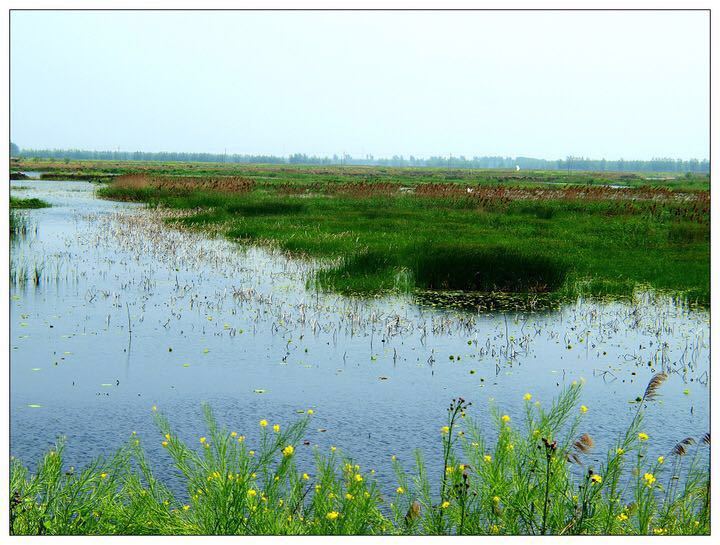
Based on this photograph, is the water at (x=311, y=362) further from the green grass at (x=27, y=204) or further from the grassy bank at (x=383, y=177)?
the grassy bank at (x=383, y=177)

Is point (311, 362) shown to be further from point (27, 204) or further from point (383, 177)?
point (383, 177)

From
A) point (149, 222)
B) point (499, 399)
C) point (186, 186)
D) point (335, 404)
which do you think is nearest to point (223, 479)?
point (335, 404)

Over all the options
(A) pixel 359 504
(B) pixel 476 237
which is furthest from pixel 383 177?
(A) pixel 359 504

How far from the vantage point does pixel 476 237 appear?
3000cm

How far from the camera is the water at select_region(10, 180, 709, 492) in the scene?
36.3 ft

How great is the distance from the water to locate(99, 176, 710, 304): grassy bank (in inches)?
76.5

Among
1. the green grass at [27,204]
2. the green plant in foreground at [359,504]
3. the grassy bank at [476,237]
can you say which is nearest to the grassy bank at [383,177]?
the green grass at [27,204]

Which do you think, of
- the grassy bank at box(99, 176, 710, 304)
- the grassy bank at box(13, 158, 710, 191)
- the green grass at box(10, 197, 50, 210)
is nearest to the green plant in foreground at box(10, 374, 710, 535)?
the grassy bank at box(99, 176, 710, 304)

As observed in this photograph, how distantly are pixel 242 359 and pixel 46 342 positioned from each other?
3.73 metres

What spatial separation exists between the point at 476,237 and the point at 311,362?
1657cm

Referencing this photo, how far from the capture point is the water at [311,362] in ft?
36.3

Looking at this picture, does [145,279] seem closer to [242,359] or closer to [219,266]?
[219,266]

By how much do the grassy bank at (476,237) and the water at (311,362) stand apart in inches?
76.5

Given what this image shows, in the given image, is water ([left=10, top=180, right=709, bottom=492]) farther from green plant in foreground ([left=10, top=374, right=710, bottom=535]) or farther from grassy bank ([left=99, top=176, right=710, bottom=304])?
grassy bank ([left=99, top=176, right=710, bottom=304])
